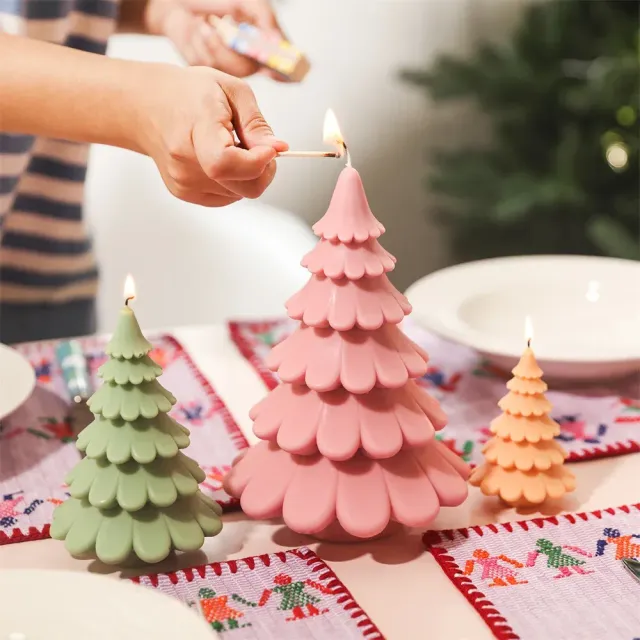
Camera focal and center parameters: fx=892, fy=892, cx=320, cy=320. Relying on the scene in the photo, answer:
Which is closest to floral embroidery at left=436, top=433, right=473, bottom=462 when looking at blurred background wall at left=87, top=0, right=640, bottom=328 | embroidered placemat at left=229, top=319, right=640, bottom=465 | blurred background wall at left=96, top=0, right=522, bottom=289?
embroidered placemat at left=229, top=319, right=640, bottom=465

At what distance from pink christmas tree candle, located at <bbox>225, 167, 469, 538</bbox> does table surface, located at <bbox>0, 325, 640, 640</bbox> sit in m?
0.03

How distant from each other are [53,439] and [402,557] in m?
0.33

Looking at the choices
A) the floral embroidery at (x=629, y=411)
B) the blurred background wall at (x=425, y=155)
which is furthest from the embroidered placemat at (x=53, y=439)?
the blurred background wall at (x=425, y=155)

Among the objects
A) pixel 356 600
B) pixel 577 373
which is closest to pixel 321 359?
pixel 356 600

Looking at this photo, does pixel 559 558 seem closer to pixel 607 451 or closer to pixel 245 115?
pixel 607 451

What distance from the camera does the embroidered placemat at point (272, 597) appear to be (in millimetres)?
522

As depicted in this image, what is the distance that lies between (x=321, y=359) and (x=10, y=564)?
0.25 m

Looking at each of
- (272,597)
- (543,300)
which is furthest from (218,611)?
(543,300)

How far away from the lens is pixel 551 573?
1.90ft

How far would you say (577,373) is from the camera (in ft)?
2.74

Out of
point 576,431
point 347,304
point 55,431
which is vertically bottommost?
point 55,431

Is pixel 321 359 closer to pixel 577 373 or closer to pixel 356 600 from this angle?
pixel 356 600

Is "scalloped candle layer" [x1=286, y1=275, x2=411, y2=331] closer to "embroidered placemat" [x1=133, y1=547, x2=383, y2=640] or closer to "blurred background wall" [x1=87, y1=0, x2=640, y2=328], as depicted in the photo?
"embroidered placemat" [x1=133, y1=547, x2=383, y2=640]

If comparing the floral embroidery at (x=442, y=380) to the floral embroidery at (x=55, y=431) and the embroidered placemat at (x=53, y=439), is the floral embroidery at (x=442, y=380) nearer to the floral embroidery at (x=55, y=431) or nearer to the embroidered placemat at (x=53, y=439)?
the embroidered placemat at (x=53, y=439)
